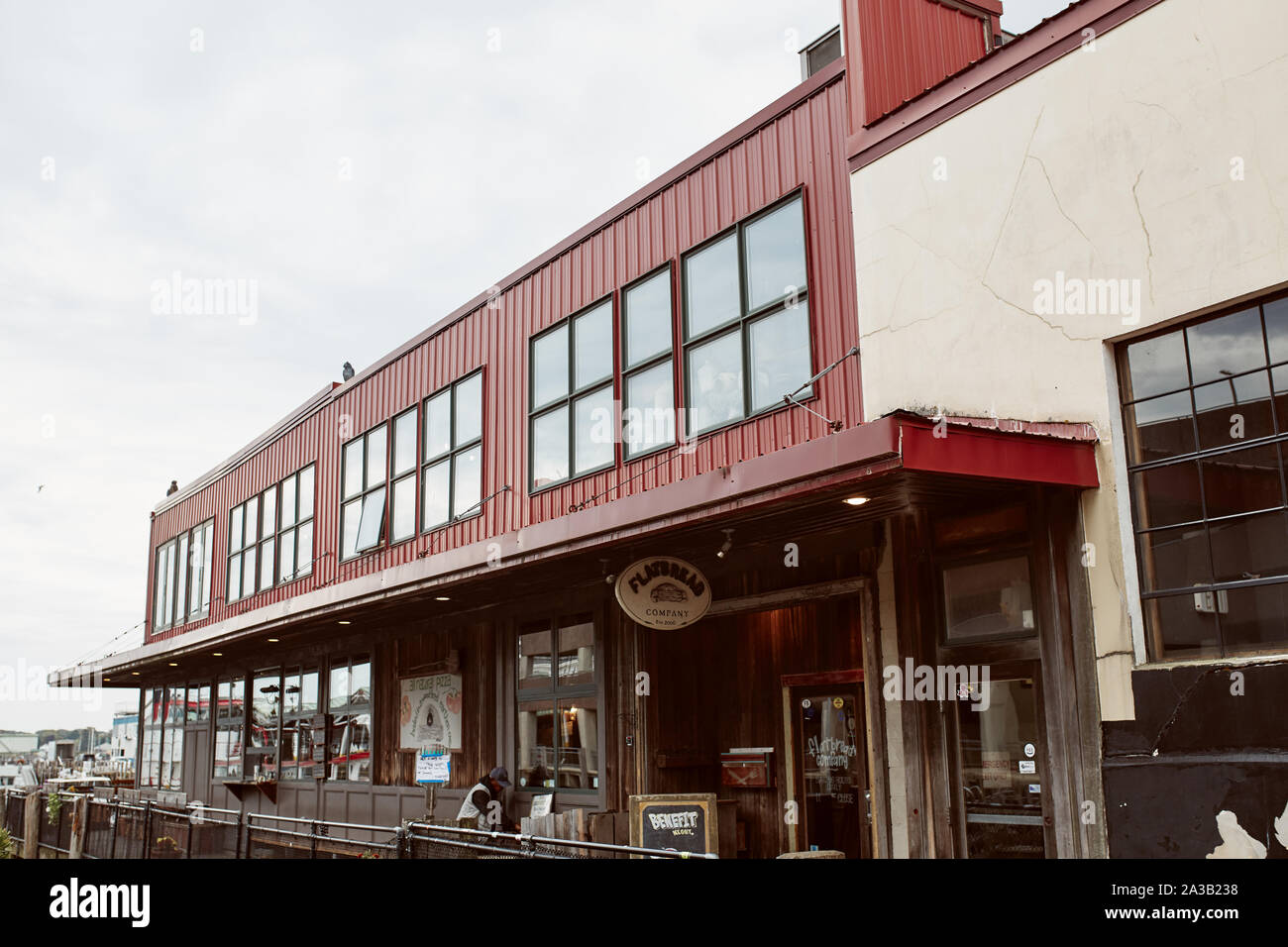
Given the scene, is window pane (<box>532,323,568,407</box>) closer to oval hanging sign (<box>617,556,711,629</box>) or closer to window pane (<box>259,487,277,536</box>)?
oval hanging sign (<box>617,556,711,629</box>)

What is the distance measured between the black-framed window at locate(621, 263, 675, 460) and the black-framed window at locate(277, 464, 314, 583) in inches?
351

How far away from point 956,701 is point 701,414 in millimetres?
3844

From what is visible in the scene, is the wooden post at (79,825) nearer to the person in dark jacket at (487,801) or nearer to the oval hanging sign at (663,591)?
the person in dark jacket at (487,801)

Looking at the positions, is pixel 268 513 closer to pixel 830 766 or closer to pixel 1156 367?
pixel 830 766

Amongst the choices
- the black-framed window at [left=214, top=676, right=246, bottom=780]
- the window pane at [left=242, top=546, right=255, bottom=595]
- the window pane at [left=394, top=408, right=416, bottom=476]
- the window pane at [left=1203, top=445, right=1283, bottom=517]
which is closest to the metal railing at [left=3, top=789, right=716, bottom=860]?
the black-framed window at [left=214, top=676, right=246, bottom=780]

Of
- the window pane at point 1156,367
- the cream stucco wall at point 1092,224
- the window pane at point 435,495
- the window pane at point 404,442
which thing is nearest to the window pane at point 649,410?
the cream stucco wall at point 1092,224

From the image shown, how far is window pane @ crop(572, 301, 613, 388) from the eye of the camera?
12.7 m

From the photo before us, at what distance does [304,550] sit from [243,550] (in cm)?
329

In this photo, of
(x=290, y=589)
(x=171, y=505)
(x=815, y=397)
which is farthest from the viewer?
(x=171, y=505)

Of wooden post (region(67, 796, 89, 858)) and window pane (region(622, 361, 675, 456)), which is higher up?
window pane (region(622, 361, 675, 456))

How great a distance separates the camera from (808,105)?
414 inches

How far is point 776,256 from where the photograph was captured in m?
10.7
